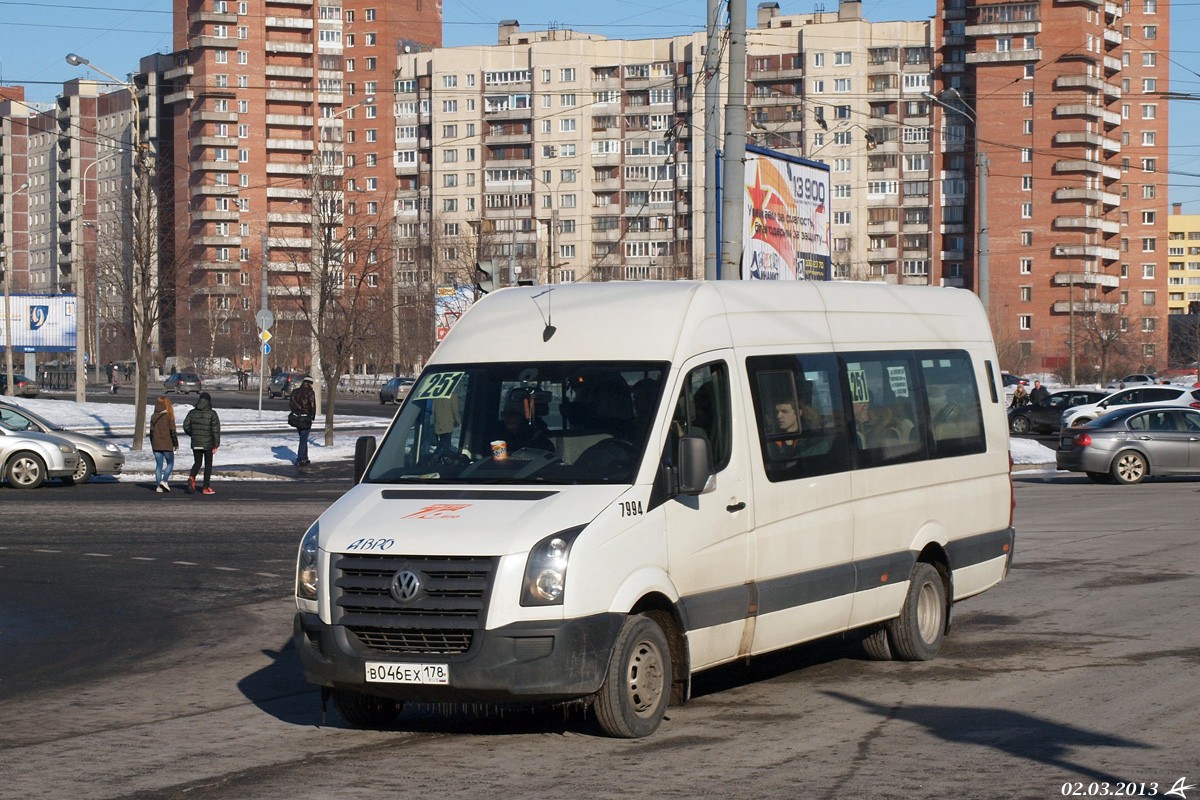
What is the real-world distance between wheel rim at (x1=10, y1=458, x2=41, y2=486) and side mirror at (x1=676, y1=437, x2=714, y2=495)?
23.1m

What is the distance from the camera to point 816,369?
10.1 m

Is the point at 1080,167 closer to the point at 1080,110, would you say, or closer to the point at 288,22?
the point at 1080,110

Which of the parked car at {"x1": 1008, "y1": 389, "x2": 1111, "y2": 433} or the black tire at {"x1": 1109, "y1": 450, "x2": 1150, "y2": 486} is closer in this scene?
the black tire at {"x1": 1109, "y1": 450, "x2": 1150, "y2": 486}

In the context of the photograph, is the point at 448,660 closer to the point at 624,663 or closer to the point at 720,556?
the point at 624,663

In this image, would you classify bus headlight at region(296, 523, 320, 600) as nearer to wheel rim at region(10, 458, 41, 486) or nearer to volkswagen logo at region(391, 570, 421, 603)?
volkswagen logo at region(391, 570, 421, 603)

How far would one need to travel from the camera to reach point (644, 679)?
330 inches

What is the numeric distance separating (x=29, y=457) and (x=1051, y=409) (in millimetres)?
32129

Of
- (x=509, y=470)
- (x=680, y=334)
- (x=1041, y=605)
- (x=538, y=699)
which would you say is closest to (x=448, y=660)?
(x=538, y=699)

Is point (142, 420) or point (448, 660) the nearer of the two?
point (448, 660)

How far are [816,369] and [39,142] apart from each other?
624 feet

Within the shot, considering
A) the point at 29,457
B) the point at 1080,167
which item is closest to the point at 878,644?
the point at 29,457

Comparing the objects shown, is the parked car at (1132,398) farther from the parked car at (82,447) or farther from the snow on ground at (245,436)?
the parked car at (82,447)

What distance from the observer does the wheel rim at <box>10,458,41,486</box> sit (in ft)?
95.1

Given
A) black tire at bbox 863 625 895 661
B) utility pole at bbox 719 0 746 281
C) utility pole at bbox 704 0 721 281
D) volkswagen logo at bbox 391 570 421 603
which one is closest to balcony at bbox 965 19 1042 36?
utility pole at bbox 704 0 721 281
